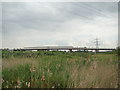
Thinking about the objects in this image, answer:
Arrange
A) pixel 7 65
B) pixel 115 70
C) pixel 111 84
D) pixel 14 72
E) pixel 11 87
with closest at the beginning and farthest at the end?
pixel 11 87
pixel 111 84
pixel 14 72
pixel 7 65
pixel 115 70

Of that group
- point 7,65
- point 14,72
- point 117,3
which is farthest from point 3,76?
point 117,3

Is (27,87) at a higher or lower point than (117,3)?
lower

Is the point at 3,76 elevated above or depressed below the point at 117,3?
below

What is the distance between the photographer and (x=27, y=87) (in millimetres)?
2611

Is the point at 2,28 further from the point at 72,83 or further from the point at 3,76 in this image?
the point at 72,83

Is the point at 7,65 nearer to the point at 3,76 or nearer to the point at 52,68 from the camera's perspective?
the point at 3,76

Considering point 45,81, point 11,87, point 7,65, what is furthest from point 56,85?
point 7,65

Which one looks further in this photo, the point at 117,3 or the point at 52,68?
the point at 117,3

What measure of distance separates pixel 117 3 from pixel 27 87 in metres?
2.48

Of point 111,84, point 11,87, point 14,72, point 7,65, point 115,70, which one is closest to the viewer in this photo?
point 11,87

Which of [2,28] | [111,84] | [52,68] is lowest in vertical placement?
[111,84]

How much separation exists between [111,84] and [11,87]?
1.58 metres

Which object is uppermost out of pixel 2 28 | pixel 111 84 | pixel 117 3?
pixel 117 3

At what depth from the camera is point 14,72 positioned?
126 inches
